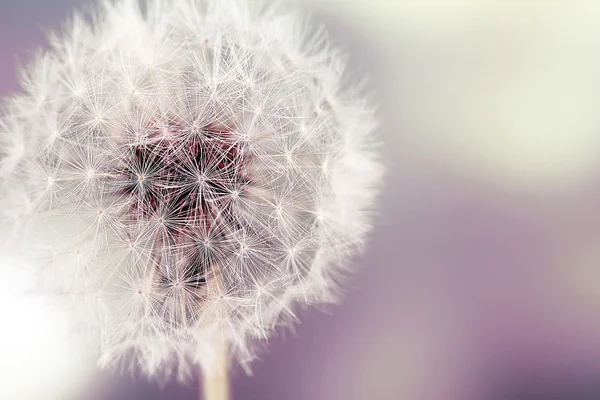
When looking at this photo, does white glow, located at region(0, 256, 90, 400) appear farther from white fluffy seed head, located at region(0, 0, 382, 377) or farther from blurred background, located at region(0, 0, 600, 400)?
blurred background, located at region(0, 0, 600, 400)

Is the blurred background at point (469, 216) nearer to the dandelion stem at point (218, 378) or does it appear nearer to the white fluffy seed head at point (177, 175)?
the dandelion stem at point (218, 378)

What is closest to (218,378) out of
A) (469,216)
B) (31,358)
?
(31,358)

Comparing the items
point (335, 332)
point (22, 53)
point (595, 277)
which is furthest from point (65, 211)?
point (595, 277)

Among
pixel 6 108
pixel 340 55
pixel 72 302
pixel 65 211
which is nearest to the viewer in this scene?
pixel 65 211

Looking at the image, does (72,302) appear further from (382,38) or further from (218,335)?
(382,38)

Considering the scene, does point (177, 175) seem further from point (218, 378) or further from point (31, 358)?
point (31, 358)
